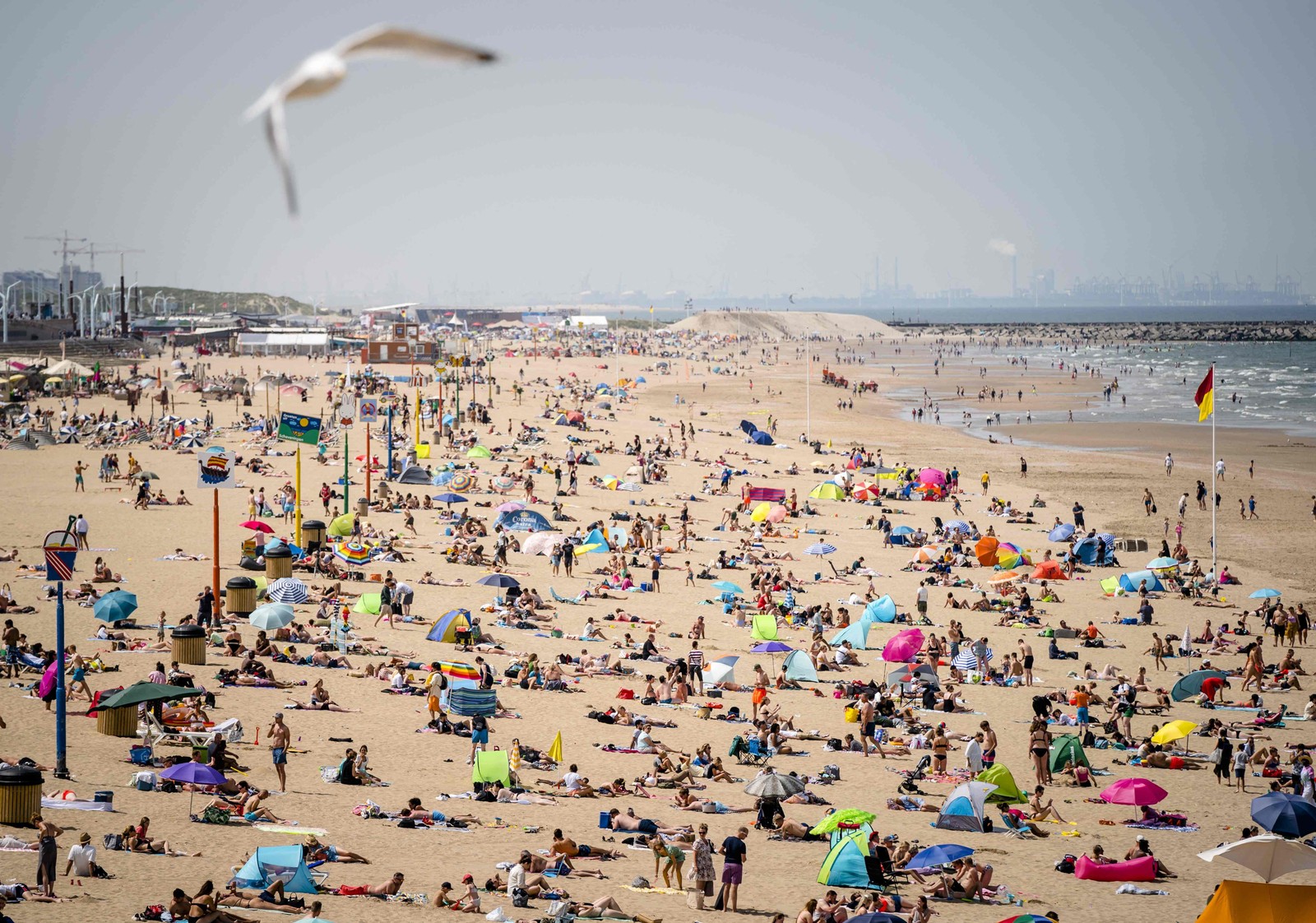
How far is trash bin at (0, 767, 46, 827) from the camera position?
1168 centimetres

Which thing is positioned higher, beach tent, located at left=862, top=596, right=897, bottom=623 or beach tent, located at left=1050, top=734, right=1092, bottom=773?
beach tent, located at left=862, top=596, right=897, bottom=623

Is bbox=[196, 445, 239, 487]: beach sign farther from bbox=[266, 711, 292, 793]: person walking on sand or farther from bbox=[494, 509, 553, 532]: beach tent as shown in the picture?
bbox=[494, 509, 553, 532]: beach tent

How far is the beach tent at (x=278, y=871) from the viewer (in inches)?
429

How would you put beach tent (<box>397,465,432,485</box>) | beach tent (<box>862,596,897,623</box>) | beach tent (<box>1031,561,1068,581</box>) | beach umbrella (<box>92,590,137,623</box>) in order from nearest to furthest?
beach umbrella (<box>92,590,137,623</box>)
beach tent (<box>862,596,897,623</box>)
beach tent (<box>1031,561,1068,581</box>)
beach tent (<box>397,465,432,485</box>)

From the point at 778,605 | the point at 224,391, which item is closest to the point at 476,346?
the point at 224,391

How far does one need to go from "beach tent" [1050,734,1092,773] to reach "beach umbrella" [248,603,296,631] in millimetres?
11438

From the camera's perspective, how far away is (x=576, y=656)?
2075 centimetres

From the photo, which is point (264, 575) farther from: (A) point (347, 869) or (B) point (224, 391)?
(B) point (224, 391)

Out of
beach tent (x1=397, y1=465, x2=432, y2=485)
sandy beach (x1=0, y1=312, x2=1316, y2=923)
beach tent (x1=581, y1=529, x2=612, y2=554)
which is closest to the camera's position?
sandy beach (x1=0, y1=312, x2=1316, y2=923)

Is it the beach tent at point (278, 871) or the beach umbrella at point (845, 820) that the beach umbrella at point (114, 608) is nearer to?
the beach tent at point (278, 871)

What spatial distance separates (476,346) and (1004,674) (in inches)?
3664

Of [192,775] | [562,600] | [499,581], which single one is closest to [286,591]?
[499,581]

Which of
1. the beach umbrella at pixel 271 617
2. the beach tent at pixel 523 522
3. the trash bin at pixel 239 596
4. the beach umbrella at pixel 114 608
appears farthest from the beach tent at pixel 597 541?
the beach umbrella at pixel 114 608

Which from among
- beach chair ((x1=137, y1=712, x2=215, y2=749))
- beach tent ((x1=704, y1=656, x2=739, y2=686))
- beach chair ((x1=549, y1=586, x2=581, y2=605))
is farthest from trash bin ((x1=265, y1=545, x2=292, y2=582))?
beach tent ((x1=704, y1=656, x2=739, y2=686))
